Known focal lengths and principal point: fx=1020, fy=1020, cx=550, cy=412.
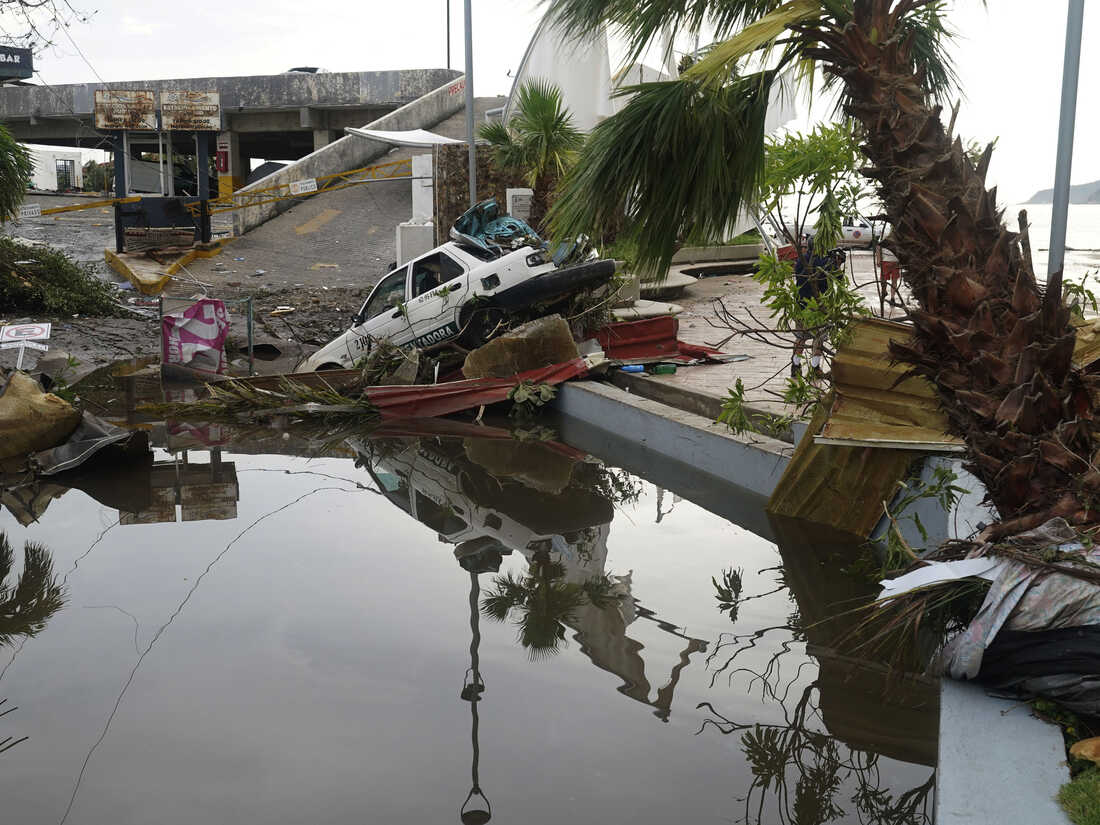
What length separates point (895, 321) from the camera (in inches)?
262

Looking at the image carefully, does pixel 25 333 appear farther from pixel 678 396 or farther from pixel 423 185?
pixel 423 185

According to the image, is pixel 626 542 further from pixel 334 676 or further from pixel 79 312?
pixel 79 312

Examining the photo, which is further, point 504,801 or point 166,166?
point 166,166

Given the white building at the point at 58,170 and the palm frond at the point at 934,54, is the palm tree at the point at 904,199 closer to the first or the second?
Answer: the palm frond at the point at 934,54

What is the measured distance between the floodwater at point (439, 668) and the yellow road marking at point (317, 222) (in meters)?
20.3

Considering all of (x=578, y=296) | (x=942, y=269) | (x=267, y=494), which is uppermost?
(x=942, y=269)

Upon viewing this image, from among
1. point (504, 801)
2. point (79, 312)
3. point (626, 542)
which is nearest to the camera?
point (504, 801)

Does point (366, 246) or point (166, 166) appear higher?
point (166, 166)

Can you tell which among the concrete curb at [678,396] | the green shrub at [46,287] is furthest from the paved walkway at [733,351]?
the green shrub at [46,287]

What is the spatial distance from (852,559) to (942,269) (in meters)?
2.59

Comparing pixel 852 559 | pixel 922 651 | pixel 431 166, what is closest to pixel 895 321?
pixel 852 559

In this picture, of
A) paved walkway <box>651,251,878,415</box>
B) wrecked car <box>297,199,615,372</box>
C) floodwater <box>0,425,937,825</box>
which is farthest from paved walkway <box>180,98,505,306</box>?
floodwater <box>0,425,937,825</box>

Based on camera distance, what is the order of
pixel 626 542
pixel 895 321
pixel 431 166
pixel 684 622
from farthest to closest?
1. pixel 431 166
2. pixel 626 542
3. pixel 895 321
4. pixel 684 622

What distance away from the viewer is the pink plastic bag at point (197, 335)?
45.0ft
